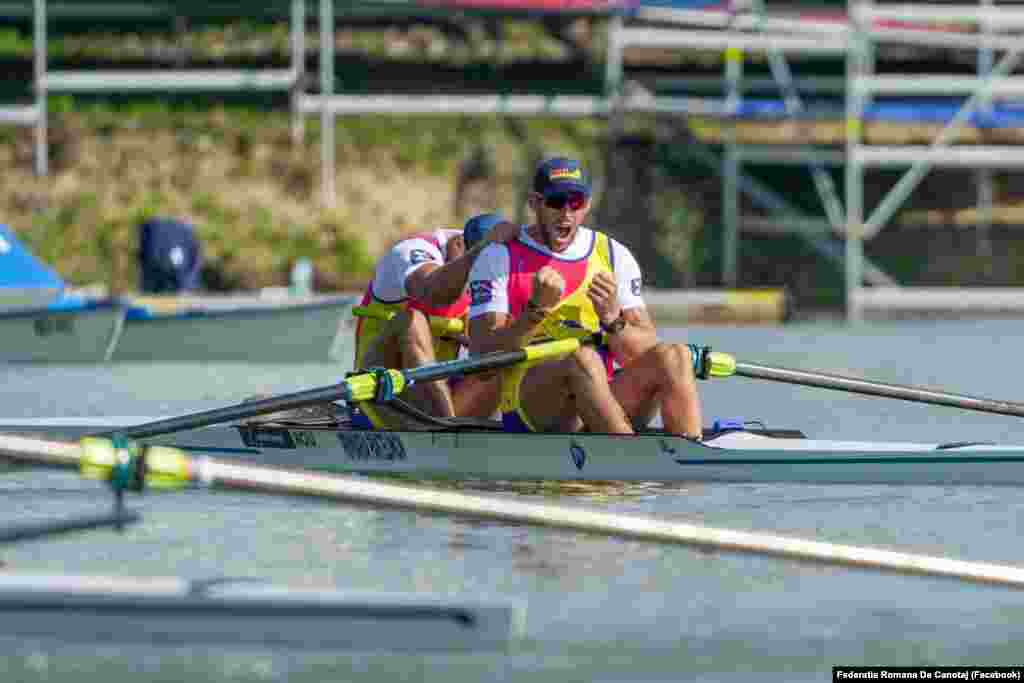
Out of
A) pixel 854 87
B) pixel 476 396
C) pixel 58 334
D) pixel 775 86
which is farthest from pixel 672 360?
pixel 775 86

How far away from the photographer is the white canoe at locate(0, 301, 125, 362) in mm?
18844

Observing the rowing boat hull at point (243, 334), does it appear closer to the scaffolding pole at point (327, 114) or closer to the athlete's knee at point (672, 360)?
the scaffolding pole at point (327, 114)

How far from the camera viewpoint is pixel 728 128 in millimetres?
25031

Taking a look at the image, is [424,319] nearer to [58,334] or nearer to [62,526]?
[62,526]

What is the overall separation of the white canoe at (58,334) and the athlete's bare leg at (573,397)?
898 centimetres

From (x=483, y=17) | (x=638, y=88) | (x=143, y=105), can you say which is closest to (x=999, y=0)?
(x=638, y=88)

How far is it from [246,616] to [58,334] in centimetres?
1272

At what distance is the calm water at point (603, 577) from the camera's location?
682 cm

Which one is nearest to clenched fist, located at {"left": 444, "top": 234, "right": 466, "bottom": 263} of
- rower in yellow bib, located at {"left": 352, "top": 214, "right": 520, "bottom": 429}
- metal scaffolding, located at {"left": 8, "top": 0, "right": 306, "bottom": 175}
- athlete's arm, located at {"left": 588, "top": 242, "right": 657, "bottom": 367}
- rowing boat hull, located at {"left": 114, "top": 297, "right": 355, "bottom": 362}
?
rower in yellow bib, located at {"left": 352, "top": 214, "right": 520, "bottom": 429}

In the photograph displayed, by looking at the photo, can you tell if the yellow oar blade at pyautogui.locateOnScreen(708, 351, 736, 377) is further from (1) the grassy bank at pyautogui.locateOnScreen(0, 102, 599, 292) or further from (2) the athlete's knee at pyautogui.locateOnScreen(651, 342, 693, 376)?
(1) the grassy bank at pyautogui.locateOnScreen(0, 102, 599, 292)

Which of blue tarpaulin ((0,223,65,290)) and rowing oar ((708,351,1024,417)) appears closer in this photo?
rowing oar ((708,351,1024,417))

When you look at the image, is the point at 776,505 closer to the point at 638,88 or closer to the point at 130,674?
the point at 130,674

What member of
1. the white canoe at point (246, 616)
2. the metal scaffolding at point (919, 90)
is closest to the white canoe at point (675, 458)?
the white canoe at point (246, 616)

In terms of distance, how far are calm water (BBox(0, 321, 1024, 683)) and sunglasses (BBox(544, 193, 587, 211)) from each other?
1317mm
